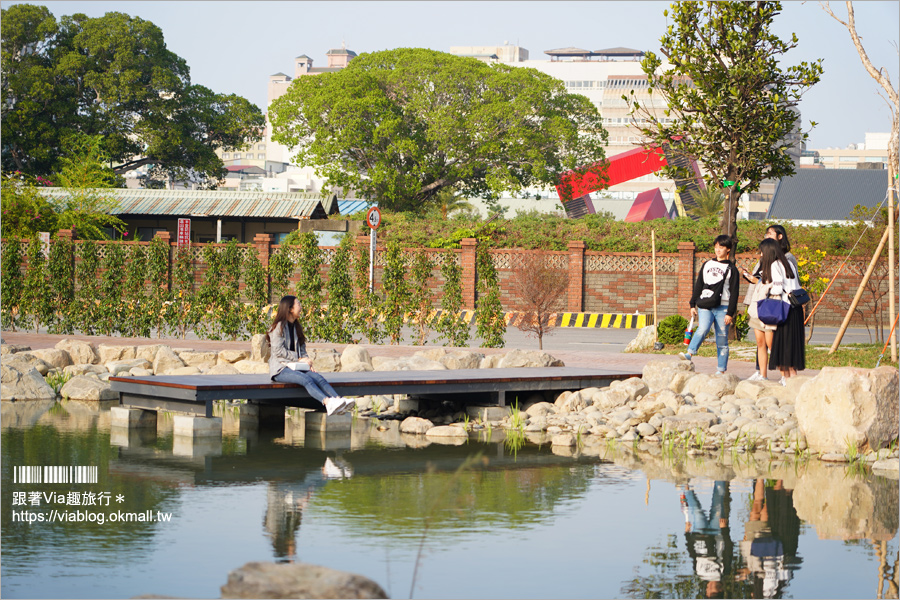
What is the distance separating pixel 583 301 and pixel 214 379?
21910mm

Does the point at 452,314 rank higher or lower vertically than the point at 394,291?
lower

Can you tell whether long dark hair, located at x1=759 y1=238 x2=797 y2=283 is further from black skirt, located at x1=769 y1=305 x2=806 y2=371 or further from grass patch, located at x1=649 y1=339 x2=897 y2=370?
grass patch, located at x1=649 y1=339 x2=897 y2=370

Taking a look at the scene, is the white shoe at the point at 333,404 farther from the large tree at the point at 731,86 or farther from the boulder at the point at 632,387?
the large tree at the point at 731,86

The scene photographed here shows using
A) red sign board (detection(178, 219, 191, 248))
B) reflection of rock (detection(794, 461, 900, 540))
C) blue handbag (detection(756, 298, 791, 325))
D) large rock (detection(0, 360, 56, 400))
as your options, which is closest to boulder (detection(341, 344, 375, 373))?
large rock (detection(0, 360, 56, 400))

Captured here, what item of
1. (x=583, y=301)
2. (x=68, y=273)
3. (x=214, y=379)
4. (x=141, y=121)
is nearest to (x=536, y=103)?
(x=583, y=301)

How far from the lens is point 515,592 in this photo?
5.11 meters

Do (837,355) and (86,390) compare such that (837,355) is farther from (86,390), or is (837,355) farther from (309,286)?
(86,390)

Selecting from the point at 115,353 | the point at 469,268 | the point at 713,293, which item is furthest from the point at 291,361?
the point at 469,268

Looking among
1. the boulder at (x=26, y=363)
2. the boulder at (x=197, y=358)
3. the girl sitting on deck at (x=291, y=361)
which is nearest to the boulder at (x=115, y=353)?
the boulder at (x=197, y=358)

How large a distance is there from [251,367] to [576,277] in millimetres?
19108

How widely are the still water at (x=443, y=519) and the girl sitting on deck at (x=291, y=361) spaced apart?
44cm

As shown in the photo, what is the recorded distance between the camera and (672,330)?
735 inches

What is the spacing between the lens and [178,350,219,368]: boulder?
13.7 metres

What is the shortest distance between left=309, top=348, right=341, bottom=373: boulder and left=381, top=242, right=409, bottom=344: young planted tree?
13.4 ft
